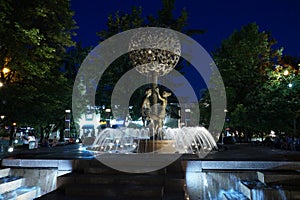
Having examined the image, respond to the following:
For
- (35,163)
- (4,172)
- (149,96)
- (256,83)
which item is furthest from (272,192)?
(256,83)

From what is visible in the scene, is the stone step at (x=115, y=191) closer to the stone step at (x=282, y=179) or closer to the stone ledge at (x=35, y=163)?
the stone ledge at (x=35, y=163)

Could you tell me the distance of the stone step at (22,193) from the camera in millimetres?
6659

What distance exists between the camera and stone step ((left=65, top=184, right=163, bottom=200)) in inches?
247

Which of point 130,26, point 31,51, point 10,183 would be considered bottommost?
point 10,183

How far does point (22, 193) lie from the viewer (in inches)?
283

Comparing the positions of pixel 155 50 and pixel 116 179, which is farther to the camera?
pixel 155 50

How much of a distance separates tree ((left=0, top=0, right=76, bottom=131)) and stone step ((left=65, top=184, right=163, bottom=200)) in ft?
29.5

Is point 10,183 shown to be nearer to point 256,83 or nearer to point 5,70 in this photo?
point 5,70

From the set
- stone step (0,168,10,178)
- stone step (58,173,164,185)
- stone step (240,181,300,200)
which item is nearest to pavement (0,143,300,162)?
stone step (0,168,10,178)

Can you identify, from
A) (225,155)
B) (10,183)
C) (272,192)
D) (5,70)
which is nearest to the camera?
(272,192)

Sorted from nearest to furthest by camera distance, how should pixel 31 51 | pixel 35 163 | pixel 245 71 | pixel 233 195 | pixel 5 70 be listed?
pixel 233 195 < pixel 35 163 < pixel 31 51 < pixel 5 70 < pixel 245 71

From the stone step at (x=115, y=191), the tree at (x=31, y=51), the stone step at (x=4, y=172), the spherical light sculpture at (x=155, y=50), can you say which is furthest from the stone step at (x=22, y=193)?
the tree at (x=31, y=51)

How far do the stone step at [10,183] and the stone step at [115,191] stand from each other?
6.19ft

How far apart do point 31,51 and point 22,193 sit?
913 cm
